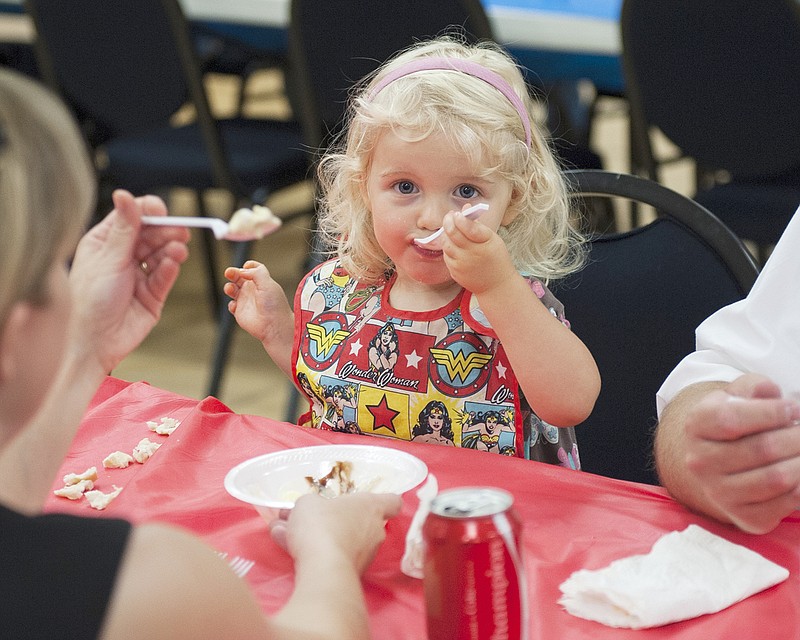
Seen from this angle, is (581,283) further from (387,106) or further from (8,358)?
(8,358)

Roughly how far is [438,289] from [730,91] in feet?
4.54

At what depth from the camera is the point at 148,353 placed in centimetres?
375

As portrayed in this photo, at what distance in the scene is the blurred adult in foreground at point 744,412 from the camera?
954 mm

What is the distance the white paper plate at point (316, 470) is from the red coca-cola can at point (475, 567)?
25 centimetres

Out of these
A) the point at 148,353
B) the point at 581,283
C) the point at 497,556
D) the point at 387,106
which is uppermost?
the point at 387,106

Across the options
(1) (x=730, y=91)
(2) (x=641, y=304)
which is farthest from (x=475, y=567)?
(1) (x=730, y=91)

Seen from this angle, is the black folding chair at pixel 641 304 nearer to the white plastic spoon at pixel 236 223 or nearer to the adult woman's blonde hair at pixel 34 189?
the white plastic spoon at pixel 236 223

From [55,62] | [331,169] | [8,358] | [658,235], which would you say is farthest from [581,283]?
[55,62]

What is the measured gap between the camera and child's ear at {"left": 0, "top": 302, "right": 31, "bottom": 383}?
0.62 meters

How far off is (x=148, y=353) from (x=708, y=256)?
8.47 feet

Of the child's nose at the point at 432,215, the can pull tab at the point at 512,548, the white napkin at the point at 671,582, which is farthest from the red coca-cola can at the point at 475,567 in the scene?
the child's nose at the point at 432,215

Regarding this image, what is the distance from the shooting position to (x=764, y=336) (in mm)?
1236

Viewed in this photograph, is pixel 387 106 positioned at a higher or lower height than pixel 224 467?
higher

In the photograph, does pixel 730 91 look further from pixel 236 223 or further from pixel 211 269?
pixel 211 269
